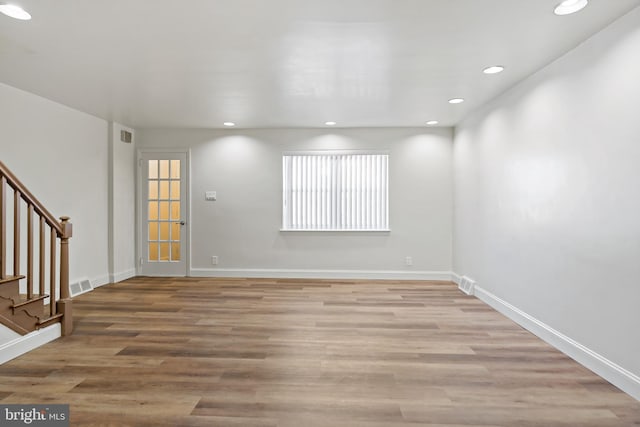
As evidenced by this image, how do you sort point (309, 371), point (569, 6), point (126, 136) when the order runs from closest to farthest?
point (569, 6) < point (309, 371) < point (126, 136)

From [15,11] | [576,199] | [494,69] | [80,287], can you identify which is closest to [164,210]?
[80,287]

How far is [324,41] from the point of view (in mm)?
2871

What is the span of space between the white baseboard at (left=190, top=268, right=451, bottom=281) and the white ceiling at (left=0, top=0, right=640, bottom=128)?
2.72 m

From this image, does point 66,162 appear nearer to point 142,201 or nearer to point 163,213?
point 142,201

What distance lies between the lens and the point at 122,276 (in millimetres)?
6043

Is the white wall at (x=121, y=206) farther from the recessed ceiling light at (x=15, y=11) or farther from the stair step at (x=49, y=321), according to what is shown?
the recessed ceiling light at (x=15, y=11)

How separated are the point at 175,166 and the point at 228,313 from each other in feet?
10.5

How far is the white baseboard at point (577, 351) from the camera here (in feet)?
8.05

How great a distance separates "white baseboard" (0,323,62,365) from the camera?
289cm

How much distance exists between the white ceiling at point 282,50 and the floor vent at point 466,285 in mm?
2380

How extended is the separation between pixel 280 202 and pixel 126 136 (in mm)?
2705

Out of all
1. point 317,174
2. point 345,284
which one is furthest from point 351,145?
point 345,284

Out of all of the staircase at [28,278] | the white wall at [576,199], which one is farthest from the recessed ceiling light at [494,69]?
the staircase at [28,278]

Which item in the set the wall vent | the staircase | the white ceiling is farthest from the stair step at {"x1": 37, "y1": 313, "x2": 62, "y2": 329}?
the wall vent
